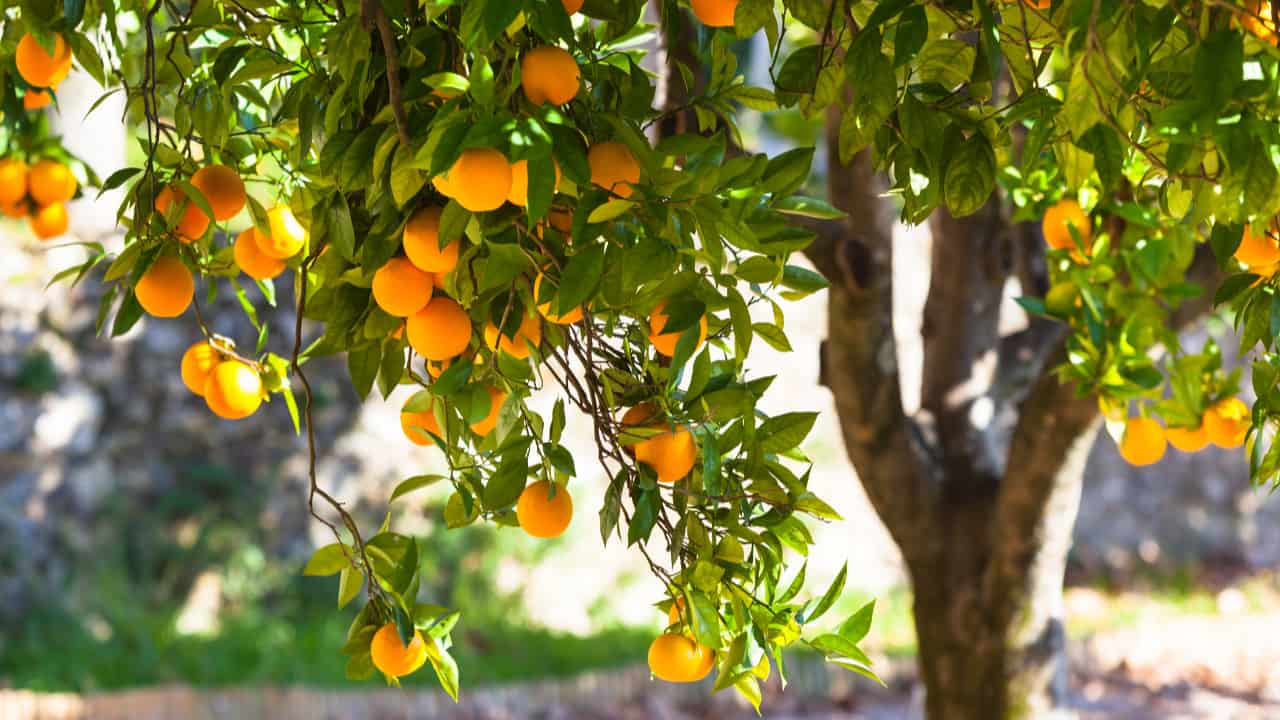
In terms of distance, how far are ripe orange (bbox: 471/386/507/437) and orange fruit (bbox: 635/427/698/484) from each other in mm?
135

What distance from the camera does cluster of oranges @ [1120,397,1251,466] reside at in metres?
1.46

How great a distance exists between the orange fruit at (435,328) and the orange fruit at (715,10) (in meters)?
0.29

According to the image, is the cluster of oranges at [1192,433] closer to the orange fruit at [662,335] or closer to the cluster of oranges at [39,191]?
the orange fruit at [662,335]

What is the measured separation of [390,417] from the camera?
4164 millimetres

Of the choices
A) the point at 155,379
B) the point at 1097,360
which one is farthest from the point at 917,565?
the point at 155,379

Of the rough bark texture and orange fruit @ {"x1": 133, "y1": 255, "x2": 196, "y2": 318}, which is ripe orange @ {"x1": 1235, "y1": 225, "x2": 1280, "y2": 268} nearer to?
orange fruit @ {"x1": 133, "y1": 255, "x2": 196, "y2": 318}

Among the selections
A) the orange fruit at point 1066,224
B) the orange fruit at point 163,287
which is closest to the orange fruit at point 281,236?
the orange fruit at point 163,287

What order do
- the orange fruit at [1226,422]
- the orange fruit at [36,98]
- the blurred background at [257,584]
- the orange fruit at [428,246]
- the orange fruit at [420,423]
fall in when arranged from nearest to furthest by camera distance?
the orange fruit at [428,246]
the orange fruit at [420,423]
the orange fruit at [36,98]
the orange fruit at [1226,422]
the blurred background at [257,584]

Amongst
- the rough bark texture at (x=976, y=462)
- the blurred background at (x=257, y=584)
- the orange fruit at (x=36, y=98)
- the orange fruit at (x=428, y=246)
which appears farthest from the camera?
the blurred background at (x=257, y=584)

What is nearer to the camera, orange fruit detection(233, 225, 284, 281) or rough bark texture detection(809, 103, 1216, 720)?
orange fruit detection(233, 225, 284, 281)

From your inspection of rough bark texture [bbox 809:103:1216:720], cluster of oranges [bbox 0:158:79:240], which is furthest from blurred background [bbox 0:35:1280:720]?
cluster of oranges [bbox 0:158:79:240]

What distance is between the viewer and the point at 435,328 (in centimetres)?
86

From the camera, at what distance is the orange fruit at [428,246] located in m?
0.80

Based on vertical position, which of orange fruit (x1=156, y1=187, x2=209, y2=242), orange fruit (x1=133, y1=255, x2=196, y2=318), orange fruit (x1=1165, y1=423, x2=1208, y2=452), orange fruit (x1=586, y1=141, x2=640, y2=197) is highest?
orange fruit (x1=156, y1=187, x2=209, y2=242)
